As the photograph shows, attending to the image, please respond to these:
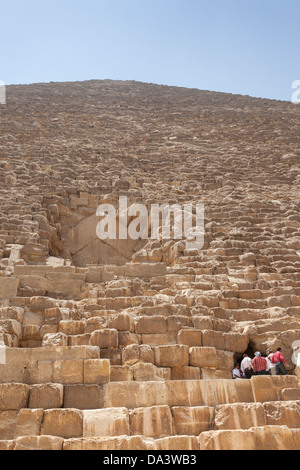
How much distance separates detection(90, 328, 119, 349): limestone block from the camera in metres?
5.19

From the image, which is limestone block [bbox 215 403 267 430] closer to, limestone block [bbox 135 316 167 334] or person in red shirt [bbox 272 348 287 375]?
person in red shirt [bbox 272 348 287 375]

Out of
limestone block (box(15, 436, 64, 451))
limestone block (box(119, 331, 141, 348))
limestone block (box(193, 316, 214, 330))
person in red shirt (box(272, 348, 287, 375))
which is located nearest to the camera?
limestone block (box(15, 436, 64, 451))

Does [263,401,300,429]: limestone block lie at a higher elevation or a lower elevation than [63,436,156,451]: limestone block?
higher

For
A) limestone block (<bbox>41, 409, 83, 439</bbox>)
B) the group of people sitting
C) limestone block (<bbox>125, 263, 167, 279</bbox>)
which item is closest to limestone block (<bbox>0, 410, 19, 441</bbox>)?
limestone block (<bbox>41, 409, 83, 439</bbox>)

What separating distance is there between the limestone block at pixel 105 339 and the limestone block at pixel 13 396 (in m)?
1.08

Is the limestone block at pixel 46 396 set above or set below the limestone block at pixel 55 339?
below

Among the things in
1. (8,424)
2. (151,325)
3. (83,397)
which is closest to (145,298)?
(151,325)

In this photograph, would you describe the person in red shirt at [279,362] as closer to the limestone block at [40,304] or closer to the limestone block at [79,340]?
the limestone block at [79,340]

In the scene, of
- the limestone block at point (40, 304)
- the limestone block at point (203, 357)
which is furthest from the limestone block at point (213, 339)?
the limestone block at point (40, 304)

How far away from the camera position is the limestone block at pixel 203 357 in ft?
16.5

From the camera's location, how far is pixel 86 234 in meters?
9.33

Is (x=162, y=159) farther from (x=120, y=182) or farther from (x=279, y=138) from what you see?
(x=279, y=138)

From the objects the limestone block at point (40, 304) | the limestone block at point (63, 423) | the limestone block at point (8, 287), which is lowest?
the limestone block at point (63, 423)

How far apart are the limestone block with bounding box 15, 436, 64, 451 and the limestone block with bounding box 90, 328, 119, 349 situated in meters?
1.54
